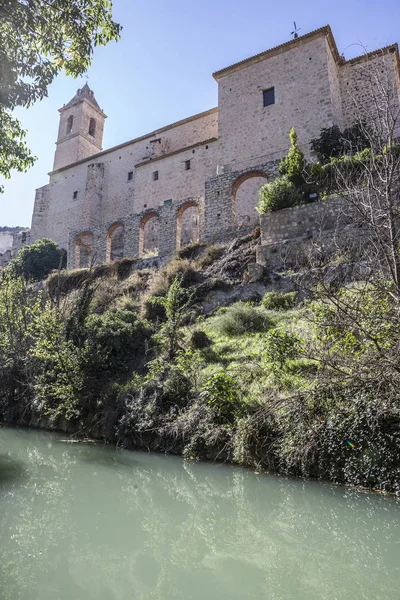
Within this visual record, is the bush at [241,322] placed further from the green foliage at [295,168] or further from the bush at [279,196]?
the green foliage at [295,168]

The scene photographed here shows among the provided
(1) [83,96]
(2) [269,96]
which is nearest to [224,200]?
(2) [269,96]

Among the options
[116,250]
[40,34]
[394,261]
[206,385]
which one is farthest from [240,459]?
[116,250]

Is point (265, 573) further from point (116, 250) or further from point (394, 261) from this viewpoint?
point (116, 250)

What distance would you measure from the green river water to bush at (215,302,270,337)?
4.16 m

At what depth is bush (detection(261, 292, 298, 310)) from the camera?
10692mm

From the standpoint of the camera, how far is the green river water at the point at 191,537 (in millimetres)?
3170

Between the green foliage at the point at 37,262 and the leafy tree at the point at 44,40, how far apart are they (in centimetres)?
1674

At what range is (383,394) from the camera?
5.57 metres

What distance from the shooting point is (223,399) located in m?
7.34

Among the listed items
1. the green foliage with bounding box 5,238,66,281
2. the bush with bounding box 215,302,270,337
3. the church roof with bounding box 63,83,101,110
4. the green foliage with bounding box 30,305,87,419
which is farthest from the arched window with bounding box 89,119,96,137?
the bush with bounding box 215,302,270,337

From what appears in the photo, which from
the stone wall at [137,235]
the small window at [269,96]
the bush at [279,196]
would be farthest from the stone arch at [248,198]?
the bush at [279,196]

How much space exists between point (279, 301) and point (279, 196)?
3.97m

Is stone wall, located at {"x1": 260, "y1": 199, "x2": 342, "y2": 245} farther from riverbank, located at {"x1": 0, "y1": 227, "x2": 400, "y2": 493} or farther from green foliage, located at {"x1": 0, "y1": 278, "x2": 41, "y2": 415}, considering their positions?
green foliage, located at {"x1": 0, "y1": 278, "x2": 41, "y2": 415}

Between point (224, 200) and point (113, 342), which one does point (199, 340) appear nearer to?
point (113, 342)
